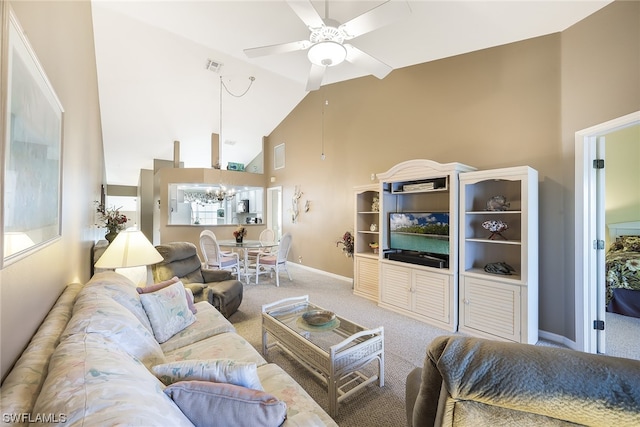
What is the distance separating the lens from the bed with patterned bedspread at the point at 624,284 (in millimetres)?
3199

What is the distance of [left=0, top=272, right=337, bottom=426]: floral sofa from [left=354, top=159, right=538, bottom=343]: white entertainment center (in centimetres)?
233

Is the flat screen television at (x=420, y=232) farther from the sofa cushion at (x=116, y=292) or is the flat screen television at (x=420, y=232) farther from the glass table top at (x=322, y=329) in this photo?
the sofa cushion at (x=116, y=292)

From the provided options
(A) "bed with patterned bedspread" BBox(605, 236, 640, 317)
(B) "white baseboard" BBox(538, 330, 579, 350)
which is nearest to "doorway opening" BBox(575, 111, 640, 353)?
(B) "white baseboard" BBox(538, 330, 579, 350)

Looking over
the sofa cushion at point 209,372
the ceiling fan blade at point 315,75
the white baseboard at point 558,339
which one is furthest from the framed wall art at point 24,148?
the white baseboard at point 558,339

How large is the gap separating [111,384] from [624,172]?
257 inches

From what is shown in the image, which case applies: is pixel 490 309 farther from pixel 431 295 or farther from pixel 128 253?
pixel 128 253

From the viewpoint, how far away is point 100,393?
65 cm

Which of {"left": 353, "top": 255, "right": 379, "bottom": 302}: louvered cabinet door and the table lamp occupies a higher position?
the table lamp

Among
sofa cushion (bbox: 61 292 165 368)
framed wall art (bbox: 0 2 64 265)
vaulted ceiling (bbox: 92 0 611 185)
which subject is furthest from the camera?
vaulted ceiling (bbox: 92 0 611 185)

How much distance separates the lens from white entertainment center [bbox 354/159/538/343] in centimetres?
265

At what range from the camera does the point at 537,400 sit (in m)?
0.68

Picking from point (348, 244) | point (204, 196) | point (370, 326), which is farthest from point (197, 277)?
point (204, 196)

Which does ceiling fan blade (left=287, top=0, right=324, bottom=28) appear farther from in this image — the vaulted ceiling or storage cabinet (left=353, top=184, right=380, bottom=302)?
storage cabinet (left=353, top=184, right=380, bottom=302)

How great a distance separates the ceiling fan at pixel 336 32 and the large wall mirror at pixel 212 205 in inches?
201
